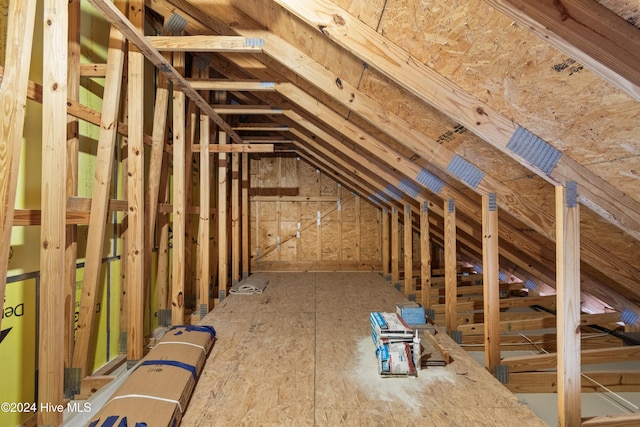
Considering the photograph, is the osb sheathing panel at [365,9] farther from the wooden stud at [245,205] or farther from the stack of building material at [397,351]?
the wooden stud at [245,205]

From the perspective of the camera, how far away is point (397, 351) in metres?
2.51

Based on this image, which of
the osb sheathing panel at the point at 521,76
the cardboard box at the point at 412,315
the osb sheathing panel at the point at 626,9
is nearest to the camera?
the osb sheathing panel at the point at 626,9

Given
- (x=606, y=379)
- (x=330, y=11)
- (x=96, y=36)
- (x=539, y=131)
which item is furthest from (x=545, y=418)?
(x=96, y=36)

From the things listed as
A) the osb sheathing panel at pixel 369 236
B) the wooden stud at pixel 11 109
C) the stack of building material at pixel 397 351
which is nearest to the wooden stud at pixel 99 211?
the wooden stud at pixel 11 109

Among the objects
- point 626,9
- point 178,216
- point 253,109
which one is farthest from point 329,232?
point 626,9

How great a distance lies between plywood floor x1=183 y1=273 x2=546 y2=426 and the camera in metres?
1.99

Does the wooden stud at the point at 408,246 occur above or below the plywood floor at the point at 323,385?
above

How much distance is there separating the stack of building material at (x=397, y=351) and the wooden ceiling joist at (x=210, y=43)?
2.30 m

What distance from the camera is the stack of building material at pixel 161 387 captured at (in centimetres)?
173

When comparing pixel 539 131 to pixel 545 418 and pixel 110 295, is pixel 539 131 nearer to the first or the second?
pixel 545 418

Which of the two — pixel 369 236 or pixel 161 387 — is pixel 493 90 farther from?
pixel 369 236

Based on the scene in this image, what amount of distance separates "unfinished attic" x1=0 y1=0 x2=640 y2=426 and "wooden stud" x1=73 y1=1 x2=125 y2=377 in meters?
0.02

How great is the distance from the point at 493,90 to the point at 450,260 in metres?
2.25

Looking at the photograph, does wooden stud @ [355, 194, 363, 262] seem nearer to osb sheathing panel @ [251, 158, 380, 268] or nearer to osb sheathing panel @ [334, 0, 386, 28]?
osb sheathing panel @ [251, 158, 380, 268]
